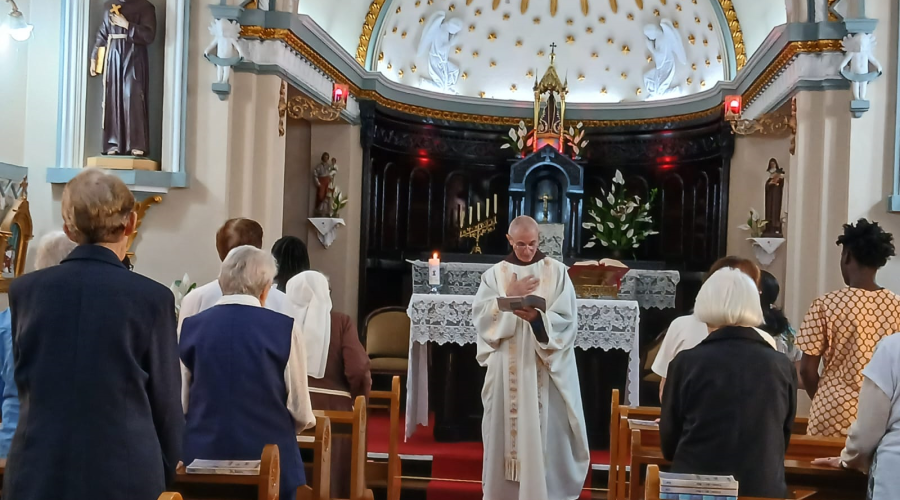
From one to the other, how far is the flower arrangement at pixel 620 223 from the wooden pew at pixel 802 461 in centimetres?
726

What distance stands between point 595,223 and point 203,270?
5.78 meters

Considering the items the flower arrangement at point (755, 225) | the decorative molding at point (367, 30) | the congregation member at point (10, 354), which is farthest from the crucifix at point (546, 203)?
the congregation member at point (10, 354)

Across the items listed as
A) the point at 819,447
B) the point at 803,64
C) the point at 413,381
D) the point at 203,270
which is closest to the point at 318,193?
the point at 203,270

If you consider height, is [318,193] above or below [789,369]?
above

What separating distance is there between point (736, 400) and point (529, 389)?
216cm

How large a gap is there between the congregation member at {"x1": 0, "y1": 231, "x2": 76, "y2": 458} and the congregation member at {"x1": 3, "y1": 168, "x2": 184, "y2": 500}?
0.57m

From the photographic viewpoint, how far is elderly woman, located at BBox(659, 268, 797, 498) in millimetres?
2936

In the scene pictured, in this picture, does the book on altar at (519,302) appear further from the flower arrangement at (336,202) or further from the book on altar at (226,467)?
the flower arrangement at (336,202)

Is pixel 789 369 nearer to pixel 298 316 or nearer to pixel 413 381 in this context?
pixel 298 316

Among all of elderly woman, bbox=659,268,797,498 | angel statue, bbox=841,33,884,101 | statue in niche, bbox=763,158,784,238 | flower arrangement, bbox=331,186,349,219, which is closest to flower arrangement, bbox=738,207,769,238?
statue in niche, bbox=763,158,784,238

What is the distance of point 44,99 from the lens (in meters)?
7.27

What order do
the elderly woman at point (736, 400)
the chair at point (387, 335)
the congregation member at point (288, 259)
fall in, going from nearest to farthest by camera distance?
the elderly woman at point (736, 400) < the congregation member at point (288, 259) < the chair at point (387, 335)

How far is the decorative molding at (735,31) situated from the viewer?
Answer: 10.7 metres

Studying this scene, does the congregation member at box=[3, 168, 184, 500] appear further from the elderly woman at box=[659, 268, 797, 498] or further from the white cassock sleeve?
the white cassock sleeve
